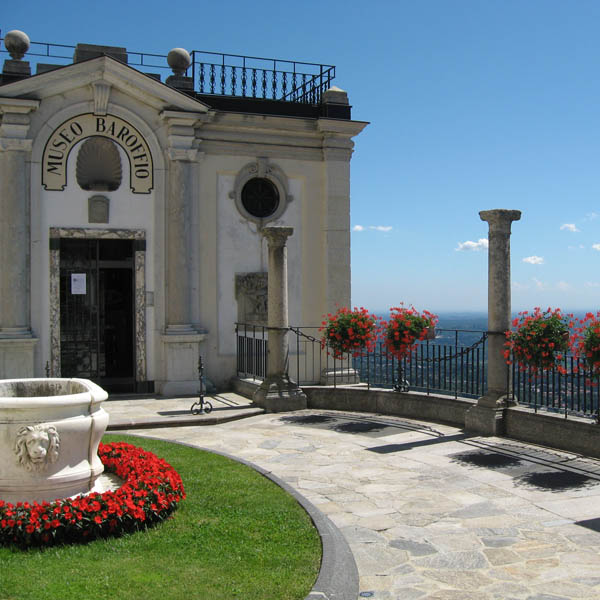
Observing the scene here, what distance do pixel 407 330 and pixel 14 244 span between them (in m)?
7.34

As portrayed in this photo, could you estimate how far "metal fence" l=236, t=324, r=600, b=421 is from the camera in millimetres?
9070

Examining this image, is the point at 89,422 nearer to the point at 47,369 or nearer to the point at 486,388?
the point at 486,388

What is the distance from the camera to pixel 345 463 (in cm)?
859

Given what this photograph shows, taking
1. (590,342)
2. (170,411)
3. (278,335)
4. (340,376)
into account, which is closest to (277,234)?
(278,335)

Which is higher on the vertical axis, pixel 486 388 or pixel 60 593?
pixel 486 388

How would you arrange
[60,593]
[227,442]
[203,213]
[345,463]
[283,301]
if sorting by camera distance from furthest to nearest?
[203,213] < [283,301] < [227,442] < [345,463] < [60,593]

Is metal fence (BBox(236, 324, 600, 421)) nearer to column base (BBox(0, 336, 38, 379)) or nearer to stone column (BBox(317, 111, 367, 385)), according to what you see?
stone column (BBox(317, 111, 367, 385))

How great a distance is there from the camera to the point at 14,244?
42.8 ft

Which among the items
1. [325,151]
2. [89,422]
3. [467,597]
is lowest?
[467,597]

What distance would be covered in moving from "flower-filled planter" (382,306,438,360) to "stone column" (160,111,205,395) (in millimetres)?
4279

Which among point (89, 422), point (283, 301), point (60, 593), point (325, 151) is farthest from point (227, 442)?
point (325, 151)

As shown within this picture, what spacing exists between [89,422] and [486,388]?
632 centimetres

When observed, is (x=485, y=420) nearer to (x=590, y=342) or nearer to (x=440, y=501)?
(x=590, y=342)

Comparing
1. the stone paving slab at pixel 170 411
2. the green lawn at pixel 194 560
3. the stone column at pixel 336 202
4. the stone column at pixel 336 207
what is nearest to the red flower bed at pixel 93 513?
the green lawn at pixel 194 560
